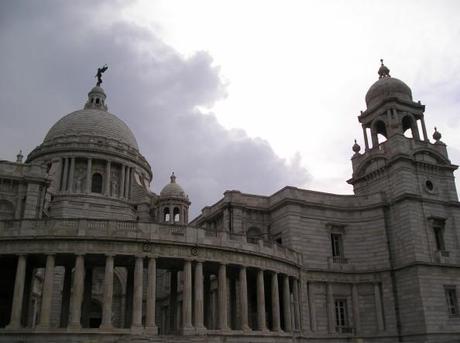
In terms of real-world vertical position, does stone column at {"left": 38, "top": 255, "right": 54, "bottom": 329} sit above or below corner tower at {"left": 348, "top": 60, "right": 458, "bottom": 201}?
below

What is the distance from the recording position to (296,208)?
4631 centimetres

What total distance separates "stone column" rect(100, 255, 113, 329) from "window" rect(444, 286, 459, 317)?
3041 cm

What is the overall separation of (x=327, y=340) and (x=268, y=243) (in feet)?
36.1

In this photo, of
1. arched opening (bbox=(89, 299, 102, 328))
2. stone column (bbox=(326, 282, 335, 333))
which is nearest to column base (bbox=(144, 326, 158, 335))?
stone column (bbox=(326, 282, 335, 333))

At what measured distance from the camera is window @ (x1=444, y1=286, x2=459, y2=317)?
146ft

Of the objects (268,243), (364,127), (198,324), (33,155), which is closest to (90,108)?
(33,155)

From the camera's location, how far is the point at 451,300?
44.9m

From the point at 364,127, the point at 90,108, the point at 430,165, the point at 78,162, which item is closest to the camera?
the point at 430,165

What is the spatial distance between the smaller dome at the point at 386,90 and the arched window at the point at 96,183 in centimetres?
3638

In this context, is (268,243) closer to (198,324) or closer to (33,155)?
(198,324)

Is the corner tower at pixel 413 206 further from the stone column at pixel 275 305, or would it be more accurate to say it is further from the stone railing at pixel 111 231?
the stone railing at pixel 111 231

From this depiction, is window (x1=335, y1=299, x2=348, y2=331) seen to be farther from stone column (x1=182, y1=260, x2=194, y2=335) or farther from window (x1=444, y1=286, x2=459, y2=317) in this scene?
stone column (x1=182, y1=260, x2=194, y2=335)

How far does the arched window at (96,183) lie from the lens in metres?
66.4

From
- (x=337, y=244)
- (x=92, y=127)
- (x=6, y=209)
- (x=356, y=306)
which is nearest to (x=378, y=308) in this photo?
(x=356, y=306)
